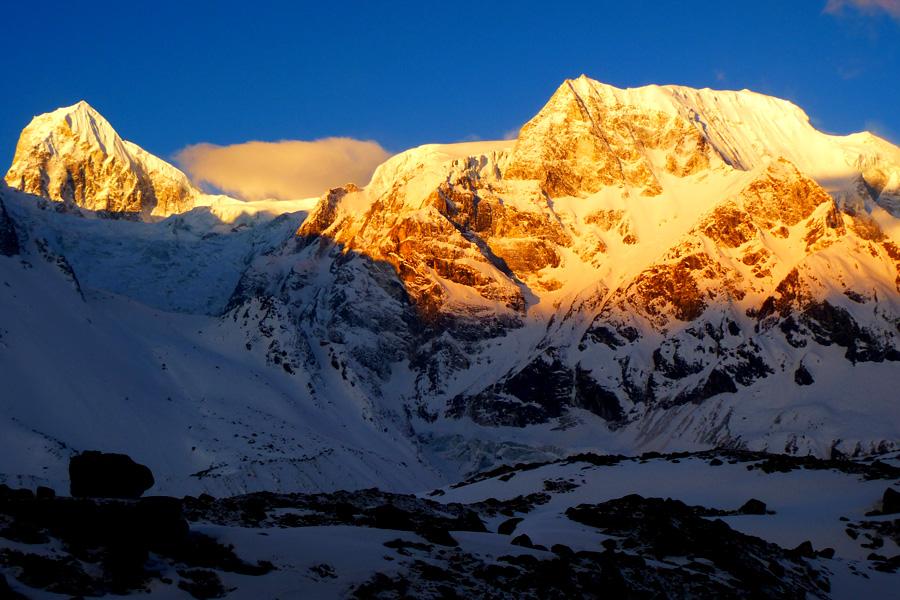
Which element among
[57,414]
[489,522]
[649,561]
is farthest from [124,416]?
[649,561]

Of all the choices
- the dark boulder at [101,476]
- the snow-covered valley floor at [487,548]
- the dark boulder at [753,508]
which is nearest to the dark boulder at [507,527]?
the snow-covered valley floor at [487,548]

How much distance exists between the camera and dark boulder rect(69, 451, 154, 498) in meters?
34.7

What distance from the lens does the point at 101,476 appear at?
1372 inches

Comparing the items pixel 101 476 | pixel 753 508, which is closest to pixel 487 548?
pixel 101 476

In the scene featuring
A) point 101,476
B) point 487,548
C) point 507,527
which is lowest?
point 507,527

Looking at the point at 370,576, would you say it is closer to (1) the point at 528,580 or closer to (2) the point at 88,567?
(1) the point at 528,580

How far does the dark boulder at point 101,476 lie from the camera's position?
34.7 meters

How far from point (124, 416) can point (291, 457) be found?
2606cm

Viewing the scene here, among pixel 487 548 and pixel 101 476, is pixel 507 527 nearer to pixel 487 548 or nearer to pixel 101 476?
pixel 487 548

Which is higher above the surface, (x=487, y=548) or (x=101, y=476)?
(x=487, y=548)

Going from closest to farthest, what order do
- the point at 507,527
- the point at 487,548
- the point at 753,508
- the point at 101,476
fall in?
1. the point at 101,476
2. the point at 487,548
3. the point at 507,527
4. the point at 753,508

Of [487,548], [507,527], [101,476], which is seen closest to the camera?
[101,476]

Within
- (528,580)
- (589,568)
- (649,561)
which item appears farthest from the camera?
(649,561)

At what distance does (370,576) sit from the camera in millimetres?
29391
